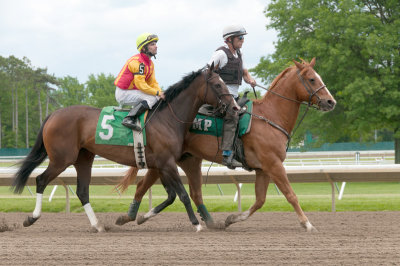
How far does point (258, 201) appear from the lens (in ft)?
23.8

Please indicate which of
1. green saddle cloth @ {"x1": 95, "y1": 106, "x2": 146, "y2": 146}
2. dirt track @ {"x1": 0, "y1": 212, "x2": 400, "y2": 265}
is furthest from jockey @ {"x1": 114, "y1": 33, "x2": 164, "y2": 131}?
dirt track @ {"x1": 0, "y1": 212, "x2": 400, "y2": 265}

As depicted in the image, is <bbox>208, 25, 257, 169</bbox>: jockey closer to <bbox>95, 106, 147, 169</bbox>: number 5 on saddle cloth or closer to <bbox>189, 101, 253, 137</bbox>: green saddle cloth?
<bbox>189, 101, 253, 137</bbox>: green saddle cloth

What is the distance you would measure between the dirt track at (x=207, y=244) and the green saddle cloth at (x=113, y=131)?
1.08 meters

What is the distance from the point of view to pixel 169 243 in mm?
5910

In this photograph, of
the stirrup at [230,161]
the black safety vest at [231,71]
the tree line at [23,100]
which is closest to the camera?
the stirrup at [230,161]

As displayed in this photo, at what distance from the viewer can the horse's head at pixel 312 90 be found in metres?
7.20

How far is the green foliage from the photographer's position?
21.5 m

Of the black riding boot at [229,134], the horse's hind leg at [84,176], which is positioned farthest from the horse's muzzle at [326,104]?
the horse's hind leg at [84,176]

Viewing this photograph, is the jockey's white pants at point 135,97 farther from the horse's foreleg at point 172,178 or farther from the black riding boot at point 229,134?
the black riding boot at point 229,134

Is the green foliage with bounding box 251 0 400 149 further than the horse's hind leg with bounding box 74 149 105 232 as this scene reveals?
Yes

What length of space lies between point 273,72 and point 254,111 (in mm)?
17870

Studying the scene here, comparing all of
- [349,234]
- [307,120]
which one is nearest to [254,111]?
[349,234]

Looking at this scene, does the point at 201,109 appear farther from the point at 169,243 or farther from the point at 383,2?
the point at 383,2

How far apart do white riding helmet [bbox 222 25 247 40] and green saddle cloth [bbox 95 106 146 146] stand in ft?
4.65
